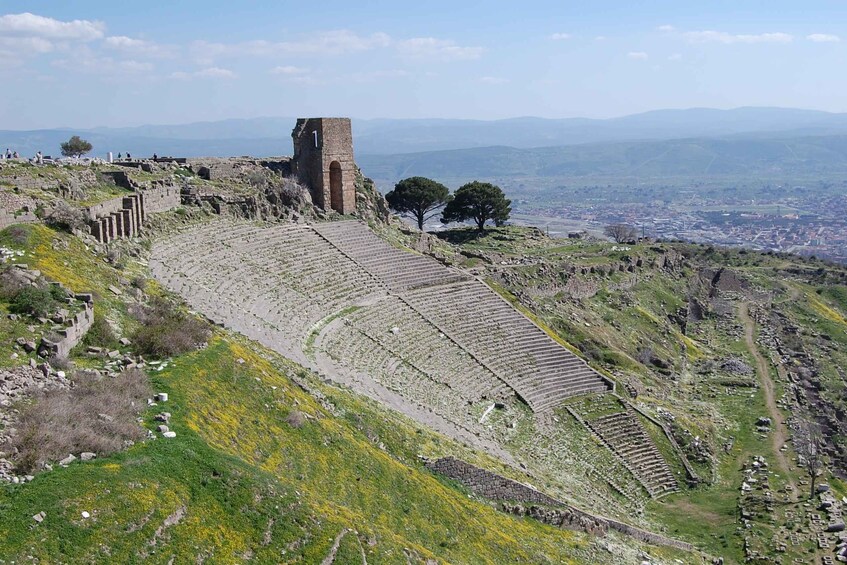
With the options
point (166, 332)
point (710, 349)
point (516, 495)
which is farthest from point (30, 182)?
point (710, 349)

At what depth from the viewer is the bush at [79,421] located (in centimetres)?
1277

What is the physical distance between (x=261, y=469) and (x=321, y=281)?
18.4 metres

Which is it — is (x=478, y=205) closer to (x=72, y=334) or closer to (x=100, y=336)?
(x=100, y=336)

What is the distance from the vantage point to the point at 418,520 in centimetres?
1803

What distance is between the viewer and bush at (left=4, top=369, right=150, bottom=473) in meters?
12.8

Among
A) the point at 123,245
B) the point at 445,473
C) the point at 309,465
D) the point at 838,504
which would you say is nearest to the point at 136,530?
the point at 309,465

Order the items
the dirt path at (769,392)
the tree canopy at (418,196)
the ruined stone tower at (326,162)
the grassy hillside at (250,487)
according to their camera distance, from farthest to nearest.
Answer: the tree canopy at (418,196)
the ruined stone tower at (326,162)
the dirt path at (769,392)
the grassy hillside at (250,487)

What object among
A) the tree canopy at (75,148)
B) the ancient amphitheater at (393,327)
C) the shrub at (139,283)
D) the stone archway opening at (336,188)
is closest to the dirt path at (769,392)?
the ancient amphitheater at (393,327)

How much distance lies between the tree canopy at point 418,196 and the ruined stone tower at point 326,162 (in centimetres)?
1560

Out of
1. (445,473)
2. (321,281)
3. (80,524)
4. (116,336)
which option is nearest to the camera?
(80,524)

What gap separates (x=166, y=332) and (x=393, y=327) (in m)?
13.1

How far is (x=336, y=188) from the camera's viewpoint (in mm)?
44594

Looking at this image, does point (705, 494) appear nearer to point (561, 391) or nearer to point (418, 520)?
point (561, 391)

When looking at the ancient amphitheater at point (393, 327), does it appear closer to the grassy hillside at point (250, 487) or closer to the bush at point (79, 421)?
the grassy hillside at point (250, 487)
